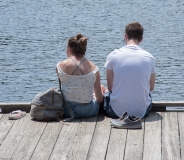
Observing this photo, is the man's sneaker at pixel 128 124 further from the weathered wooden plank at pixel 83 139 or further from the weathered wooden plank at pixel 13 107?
the weathered wooden plank at pixel 13 107

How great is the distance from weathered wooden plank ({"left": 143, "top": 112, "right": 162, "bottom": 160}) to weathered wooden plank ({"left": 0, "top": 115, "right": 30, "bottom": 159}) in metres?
1.19

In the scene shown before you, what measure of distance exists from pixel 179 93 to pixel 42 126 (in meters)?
5.55

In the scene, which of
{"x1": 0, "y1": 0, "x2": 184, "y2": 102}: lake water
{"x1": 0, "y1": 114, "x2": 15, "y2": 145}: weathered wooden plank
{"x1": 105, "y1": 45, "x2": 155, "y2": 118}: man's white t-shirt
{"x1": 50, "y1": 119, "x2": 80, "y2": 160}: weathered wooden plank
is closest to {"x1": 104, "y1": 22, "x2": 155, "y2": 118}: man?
{"x1": 105, "y1": 45, "x2": 155, "y2": 118}: man's white t-shirt

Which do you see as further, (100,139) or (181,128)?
(181,128)

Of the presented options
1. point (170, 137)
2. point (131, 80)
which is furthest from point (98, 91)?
point (170, 137)

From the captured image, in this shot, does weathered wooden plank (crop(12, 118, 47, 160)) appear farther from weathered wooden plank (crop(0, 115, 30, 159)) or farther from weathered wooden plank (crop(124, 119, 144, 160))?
weathered wooden plank (crop(124, 119, 144, 160))

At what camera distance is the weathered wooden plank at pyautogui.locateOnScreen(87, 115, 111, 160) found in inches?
214

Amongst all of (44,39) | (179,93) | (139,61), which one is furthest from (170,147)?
(44,39)

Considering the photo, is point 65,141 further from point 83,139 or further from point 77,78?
point 77,78

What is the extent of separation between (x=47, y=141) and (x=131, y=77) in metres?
1.13

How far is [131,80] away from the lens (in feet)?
20.6

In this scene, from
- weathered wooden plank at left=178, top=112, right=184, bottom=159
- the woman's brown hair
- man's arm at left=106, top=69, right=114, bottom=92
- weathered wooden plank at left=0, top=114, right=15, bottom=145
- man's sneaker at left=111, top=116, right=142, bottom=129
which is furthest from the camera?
man's arm at left=106, top=69, right=114, bottom=92

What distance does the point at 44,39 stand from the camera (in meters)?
16.4

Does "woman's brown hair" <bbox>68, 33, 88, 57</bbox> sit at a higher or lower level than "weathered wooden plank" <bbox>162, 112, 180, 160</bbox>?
higher
